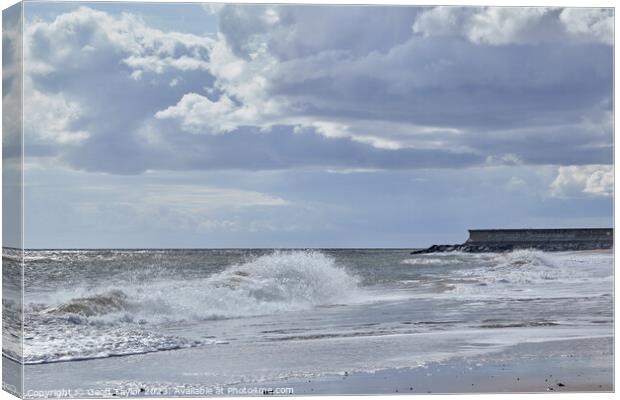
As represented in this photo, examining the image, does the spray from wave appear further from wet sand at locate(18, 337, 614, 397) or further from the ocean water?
wet sand at locate(18, 337, 614, 397)

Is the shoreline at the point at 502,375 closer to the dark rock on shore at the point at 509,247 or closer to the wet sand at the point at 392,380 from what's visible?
the wet sand at the point at 392,380

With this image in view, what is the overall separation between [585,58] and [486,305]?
2.77m

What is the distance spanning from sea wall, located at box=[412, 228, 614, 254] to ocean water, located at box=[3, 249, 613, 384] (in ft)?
0.35

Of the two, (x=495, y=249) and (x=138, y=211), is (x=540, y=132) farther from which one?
(x=138, y=211)

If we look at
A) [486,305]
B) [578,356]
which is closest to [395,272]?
[486,305]

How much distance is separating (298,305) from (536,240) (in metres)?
2.67

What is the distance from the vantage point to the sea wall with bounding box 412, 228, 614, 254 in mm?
13609

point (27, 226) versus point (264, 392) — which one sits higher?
point (27, 226)

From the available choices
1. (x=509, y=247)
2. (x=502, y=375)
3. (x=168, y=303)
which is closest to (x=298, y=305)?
(x=168, y=303)

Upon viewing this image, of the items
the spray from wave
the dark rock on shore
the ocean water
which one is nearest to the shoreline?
the ocean water

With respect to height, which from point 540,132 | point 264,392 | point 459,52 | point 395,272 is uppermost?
point 459,52

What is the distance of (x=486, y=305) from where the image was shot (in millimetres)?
13617

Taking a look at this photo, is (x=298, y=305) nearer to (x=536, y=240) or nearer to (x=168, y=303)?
(x=168, y=303)

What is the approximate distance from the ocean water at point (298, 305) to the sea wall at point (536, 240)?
106 millimetres
